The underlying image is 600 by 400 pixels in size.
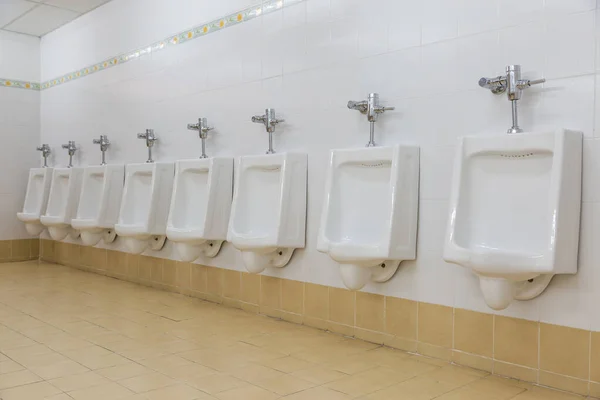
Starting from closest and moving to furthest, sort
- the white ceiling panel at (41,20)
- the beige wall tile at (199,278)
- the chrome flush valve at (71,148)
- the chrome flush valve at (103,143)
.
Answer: the beige wall tile at (199,278) < the chrome flush valve at (103,143) < the white ceiling panel at (41,20) < the chrome flush valve at (71,148)

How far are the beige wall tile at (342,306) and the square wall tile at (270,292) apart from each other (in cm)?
38

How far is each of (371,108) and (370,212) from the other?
1.52ft

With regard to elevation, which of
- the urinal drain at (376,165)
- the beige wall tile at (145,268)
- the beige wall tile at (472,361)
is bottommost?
the beige wall tile at (472,361)

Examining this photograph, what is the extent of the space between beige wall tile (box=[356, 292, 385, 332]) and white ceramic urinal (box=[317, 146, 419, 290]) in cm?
11

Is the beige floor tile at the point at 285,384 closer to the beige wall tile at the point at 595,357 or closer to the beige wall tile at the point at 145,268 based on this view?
the beige wall tile at the point at 595,357

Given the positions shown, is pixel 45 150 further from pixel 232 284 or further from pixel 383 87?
pixel 383 87

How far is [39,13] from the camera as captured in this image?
476 cm

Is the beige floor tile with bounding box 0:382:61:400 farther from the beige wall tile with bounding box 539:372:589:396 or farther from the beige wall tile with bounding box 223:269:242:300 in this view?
the beige wall tile with bounding box 539:372:589:396

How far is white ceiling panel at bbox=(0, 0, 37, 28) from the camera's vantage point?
4496 mm

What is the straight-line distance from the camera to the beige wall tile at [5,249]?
5.24 m

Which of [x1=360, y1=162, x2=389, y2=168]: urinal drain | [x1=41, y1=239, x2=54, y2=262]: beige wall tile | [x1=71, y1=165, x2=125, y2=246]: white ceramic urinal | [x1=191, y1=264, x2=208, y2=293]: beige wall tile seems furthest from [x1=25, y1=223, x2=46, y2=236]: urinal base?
[x1=360, y1=162, x2=389, y2=168]: urinal drain

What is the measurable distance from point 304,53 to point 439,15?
81 cm

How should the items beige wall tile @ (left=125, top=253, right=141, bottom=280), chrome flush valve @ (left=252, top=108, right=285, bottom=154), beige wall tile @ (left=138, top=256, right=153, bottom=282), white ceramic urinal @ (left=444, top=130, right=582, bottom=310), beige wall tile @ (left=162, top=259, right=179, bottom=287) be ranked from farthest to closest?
beige wall tile @ (left=125, top=253, right=141, bottom=280), beige wall tile @ (left=138, top=256, right=153, bottom=282), beige wall tile @ (left=162, top=259, right=179, bottom=287), chrome flush valve @ (left=252, top=108, right=285, bottom=154), white ceramic urinal @ (left=444, top=130, right=582, bottom=310)

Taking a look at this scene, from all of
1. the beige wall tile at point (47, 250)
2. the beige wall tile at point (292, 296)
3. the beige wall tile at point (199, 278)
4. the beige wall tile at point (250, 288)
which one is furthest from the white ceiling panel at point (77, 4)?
the beige wall tile at point (292, 296)
